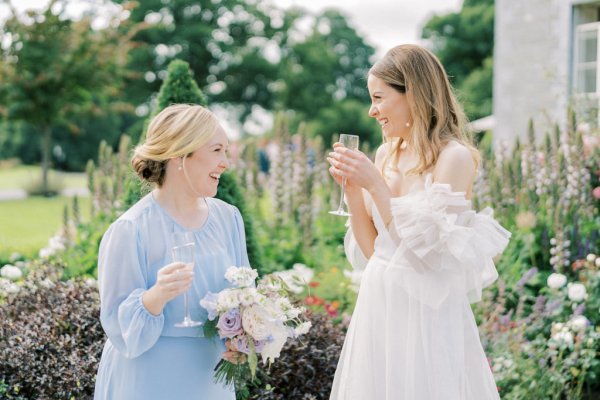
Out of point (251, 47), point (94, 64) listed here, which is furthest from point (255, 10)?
point (94, 64)

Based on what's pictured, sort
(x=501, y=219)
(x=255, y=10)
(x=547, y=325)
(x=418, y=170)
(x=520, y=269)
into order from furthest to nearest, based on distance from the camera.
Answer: (x=255, y=10) → (x=501, y=219) → (x=520, y=269) → (x=547, y=325) → (x=418, y=170)

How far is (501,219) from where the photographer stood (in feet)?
20.8

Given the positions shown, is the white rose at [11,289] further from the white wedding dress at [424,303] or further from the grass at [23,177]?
the grass at [23,177]

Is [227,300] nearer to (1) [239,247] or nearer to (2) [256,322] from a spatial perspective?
(2) [256,322]

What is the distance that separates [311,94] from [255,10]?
524 cm

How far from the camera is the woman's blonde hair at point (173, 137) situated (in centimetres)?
231

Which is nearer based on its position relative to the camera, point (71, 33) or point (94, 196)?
point (94, 196)

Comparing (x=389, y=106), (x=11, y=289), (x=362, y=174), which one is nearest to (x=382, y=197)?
(x=362, y=174)

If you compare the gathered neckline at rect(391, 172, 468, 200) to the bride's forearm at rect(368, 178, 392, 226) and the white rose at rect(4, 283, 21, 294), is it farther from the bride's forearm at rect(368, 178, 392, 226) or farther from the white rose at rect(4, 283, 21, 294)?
the white rose at rect(4, 283, 21, 294)

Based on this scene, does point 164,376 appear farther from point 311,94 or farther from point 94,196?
point 311,94

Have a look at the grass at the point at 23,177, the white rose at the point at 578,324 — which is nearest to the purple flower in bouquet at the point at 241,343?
the white rose at the point at 578,324

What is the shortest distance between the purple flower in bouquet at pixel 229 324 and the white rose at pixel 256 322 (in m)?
0.02

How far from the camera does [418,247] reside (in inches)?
103

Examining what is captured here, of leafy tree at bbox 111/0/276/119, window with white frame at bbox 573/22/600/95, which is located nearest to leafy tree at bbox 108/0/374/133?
leafy tree at bbox 111/0/276/119
